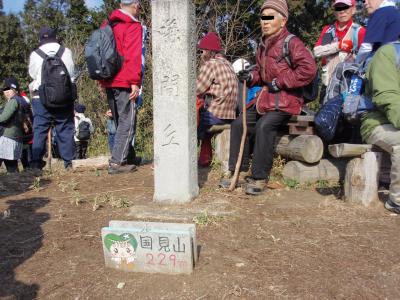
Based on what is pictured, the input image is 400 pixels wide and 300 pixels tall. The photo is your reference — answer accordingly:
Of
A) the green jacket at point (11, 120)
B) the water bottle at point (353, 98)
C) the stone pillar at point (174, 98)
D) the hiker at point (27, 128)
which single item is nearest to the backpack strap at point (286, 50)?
the water bottle at point (353, 98)

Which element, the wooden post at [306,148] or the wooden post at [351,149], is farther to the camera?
the wooden post at [306,148]

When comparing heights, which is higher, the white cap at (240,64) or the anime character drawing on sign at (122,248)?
the white cap at (240,64)

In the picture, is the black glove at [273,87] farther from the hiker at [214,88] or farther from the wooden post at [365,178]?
the wooden post at [365,178]

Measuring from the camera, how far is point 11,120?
6.59 m

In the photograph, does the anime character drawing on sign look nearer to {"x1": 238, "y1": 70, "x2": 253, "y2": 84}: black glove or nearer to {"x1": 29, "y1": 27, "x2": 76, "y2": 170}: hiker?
{"x1": 238, "y1": 70, "x2": 253, "y2": 84}: black glove

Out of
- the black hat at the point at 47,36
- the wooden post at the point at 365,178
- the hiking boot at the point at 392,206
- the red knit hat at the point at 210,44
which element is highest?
the black hat at the point at 47,36

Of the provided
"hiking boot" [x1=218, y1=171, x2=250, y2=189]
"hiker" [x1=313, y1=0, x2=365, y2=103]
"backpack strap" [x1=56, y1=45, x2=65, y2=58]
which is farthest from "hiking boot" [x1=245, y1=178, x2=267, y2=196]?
"backpack strap" [x1=56, y1=45, x2=65, y2=58]

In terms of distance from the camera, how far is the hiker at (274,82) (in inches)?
168

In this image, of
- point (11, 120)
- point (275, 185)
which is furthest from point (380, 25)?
point (11, 120)

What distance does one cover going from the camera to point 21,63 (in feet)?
75.3

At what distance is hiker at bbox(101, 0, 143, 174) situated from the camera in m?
5.00

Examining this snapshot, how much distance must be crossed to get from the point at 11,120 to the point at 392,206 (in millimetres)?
5504

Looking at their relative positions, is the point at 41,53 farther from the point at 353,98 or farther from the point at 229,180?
the point at 353,98

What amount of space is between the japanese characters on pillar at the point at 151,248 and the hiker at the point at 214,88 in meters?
2.88
